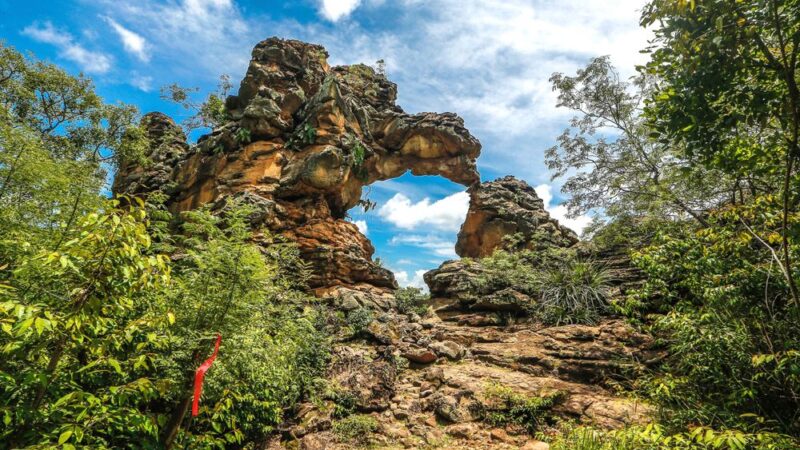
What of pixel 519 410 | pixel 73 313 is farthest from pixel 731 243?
pixel 73 313

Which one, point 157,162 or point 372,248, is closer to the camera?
point 372,248

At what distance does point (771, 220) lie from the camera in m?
4.70

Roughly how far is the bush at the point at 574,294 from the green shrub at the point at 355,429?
6.49 m

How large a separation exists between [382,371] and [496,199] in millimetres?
16464

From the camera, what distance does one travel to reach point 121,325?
16.0 feet

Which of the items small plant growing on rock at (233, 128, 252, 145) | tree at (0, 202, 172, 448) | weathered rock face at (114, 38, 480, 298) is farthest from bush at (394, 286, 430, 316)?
tree at (0, 202, 172, 448)

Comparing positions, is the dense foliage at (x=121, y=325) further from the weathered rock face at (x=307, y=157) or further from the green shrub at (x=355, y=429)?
the weathered rock face at (x=307, y=157)

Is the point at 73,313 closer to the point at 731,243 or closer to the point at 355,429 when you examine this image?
the point at 355,429

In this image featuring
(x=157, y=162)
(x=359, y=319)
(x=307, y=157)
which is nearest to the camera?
(x=359, y=319)

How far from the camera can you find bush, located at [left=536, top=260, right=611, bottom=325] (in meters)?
10.7

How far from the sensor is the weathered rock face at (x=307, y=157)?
53.0 feet

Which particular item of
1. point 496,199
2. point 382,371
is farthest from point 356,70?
point 382,371

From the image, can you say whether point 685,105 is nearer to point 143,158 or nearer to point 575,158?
point 575,158

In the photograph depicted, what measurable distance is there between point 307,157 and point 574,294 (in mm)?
12385
